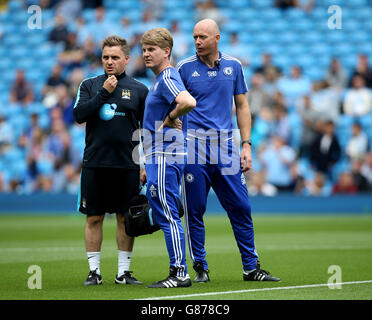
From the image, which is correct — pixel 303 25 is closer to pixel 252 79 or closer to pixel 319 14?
pixel 319 14

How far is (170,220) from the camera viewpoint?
7004mm

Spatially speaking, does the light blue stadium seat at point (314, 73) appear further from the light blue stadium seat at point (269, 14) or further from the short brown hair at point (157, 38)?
the short brown hair at point (157, 38)


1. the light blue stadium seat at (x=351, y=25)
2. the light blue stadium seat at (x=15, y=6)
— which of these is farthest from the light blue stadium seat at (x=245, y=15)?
the light blue stadium seat at (x=15, y=6)

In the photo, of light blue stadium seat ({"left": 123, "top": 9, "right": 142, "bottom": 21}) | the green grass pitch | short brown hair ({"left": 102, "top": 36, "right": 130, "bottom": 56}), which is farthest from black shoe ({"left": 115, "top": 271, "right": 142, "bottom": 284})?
light blue stadium seat ({"left": 123, "top": 9, "right": 142, "bottom": 21})

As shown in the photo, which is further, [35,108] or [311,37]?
[311,37]

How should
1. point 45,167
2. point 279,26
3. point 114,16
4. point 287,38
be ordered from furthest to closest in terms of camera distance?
point 114,16
point 279,26
point 287,38
point 45,167

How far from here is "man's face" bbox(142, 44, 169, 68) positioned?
698 cm

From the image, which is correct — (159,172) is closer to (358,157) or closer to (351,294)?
(351,294)

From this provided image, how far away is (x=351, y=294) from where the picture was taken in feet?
21.0

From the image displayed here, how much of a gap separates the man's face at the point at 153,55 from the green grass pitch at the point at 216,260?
77.2 inches

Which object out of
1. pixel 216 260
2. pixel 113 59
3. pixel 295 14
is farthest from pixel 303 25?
pixel 113 59

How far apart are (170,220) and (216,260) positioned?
9.59ft

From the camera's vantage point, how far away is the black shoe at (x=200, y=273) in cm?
759
